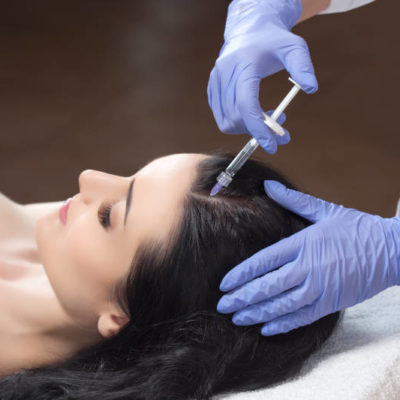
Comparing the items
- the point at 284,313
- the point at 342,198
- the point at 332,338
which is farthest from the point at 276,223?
the point at 342,198

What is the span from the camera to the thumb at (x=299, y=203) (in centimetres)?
111

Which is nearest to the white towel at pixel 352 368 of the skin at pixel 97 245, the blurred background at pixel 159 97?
the skin at pixel 97 245

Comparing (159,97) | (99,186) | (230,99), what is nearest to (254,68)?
(230,99)

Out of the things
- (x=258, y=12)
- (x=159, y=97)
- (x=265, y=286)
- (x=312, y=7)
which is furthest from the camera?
(x=159, y=97)

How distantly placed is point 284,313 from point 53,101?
2.04 meters

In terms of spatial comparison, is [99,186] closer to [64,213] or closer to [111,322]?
[64,213]

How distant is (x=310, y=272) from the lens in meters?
1.05

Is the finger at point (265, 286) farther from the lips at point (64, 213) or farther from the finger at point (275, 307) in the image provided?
the lips at point (64, 213)

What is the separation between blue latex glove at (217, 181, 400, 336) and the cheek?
25 centimetres

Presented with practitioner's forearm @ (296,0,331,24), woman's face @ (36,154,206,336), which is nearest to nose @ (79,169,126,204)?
woman's face @ (36,154,206,336)

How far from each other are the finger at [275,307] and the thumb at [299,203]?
0.15 metres

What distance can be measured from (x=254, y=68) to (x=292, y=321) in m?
0.50

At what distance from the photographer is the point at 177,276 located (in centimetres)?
108

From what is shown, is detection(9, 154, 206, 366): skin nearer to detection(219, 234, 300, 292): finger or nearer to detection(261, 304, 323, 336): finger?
detection(219, 234, 300, 292): finger
